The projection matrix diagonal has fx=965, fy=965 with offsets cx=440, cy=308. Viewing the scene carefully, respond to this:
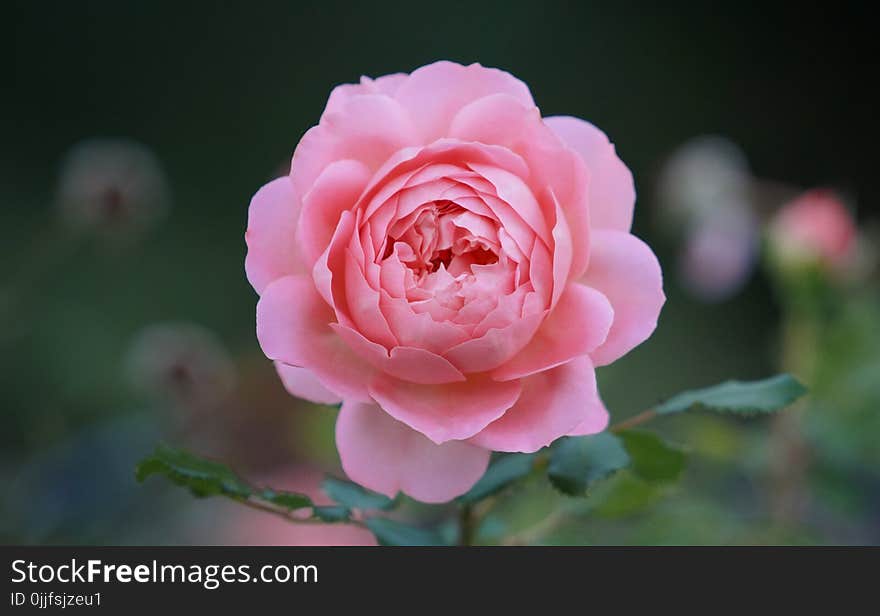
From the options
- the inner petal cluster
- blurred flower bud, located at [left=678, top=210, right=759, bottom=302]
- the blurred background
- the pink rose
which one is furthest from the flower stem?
blurred flower bud, located at [left=678, top=210, right=759, bottom=302]

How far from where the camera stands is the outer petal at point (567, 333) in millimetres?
341

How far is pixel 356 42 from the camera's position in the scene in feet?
6.85

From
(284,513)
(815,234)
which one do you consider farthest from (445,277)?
(815,234)

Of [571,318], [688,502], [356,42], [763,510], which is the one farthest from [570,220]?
[356,42]

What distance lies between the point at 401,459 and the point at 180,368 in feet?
2.09

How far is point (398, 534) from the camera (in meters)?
0.44

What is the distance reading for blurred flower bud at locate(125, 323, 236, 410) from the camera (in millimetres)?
935

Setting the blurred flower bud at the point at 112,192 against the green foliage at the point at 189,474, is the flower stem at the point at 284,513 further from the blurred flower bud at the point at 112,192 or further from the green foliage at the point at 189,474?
the blurred flower bud at the point at 112,192

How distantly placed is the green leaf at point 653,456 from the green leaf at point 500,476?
0.05 metres

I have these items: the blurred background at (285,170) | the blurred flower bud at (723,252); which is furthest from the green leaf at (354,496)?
the blurred flower bud at (723,252)

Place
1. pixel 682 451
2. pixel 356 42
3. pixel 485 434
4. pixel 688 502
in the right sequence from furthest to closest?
pixel 356 42, pixel 688 502, pixel 682 451, pixel 485 434

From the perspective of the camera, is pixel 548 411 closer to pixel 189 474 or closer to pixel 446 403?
pixel 446 403

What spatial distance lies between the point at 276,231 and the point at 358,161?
1.6 inches
